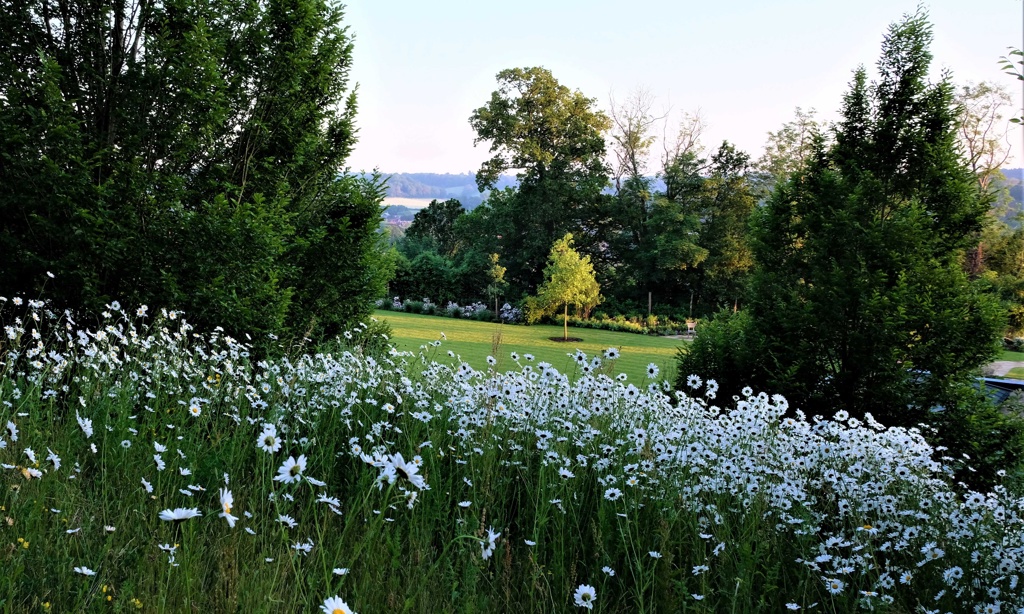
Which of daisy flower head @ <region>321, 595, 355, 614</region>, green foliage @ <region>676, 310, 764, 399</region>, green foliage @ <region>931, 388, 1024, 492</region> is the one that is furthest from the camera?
green foliage @ <region>676, 310, 764, 399</region>

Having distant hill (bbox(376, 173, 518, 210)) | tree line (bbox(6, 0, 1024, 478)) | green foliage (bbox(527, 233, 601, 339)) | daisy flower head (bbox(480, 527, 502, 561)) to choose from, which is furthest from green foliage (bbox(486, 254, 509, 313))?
distant hill (bbox(376, 173, 518, 210))

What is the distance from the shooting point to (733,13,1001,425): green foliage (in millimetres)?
6941

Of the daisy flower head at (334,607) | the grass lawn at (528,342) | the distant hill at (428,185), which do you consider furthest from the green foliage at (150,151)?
the distant hill at (428,185)

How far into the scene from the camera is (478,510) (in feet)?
10.3

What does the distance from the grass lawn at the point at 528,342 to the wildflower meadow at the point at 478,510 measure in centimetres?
1033

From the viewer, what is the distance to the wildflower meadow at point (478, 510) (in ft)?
6.81

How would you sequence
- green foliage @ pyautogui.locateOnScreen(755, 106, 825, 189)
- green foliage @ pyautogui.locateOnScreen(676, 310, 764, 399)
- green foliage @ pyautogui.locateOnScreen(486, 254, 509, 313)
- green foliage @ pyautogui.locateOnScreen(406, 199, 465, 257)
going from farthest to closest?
green foliage @ pyautogui.locateOnScreen(406, 199, 465, 257)
green foliage @ pyautogui.locateOnScreen(755, 106, 825, 189)
green foliage @ pyautogui.locateOnScreen(486, 254, 509, 313)
green foliage @ pyautogui.locateOnScreen(676, 310, 764, 399)

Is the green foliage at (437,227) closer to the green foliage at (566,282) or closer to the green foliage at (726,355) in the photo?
the green foliage at (566,282)

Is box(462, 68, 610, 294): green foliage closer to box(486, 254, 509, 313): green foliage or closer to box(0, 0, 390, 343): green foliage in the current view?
box(486, 254, 509, 313): green foliage

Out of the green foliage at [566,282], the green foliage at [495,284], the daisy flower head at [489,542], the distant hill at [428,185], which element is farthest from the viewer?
the distant hill at [428,185]

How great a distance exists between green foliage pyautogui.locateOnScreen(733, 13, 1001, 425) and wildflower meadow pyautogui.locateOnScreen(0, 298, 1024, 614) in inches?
122

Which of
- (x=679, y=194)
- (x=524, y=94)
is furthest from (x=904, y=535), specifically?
(x=524, y=94)

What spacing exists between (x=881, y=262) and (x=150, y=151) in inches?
300

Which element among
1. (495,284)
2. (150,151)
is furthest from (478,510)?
(495,284)
